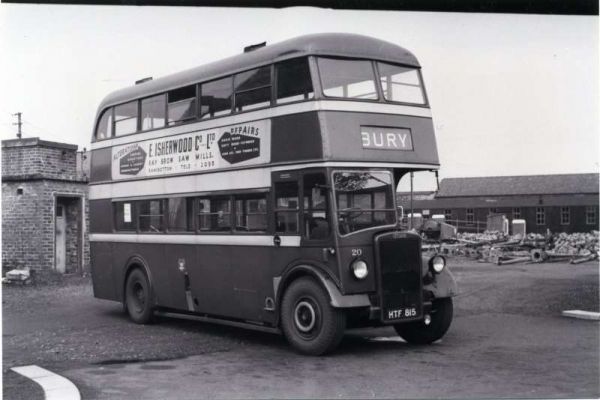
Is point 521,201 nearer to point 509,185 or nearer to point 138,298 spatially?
point 509,185

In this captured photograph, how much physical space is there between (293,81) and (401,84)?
1444 mm

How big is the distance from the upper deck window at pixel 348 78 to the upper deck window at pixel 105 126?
17.6ft

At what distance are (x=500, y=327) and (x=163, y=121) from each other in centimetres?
622

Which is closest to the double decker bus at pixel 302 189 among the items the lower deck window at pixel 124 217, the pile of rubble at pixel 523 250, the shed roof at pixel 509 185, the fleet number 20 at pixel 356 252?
the fleet number 20 at pixel 356 252

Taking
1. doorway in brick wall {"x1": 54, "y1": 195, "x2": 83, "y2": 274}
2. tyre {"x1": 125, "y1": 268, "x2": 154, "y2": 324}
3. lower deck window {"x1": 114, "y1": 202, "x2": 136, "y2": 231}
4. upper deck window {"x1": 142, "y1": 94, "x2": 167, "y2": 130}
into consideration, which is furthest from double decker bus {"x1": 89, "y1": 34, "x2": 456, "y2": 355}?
doorway in brick wall {"x1": 54, "y1": 195, "x2": 83, "y2": 274}

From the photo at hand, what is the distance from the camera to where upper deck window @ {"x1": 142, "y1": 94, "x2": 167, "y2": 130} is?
11383 mm

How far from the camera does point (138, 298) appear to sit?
12.3m

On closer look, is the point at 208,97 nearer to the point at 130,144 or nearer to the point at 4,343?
the point at 130,144

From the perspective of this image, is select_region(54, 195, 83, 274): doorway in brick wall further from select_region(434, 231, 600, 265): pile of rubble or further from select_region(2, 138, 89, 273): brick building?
select_region(434, 231, 600, 265): pile of rubble

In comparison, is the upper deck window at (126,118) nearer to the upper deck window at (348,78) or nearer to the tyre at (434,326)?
the upper deck window at (348,78)

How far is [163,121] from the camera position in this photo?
446 inches

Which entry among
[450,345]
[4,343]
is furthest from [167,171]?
[450,345]

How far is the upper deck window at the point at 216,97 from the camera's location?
10039 millimetres

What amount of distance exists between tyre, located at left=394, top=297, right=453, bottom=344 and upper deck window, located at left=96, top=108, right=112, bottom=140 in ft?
21.3
